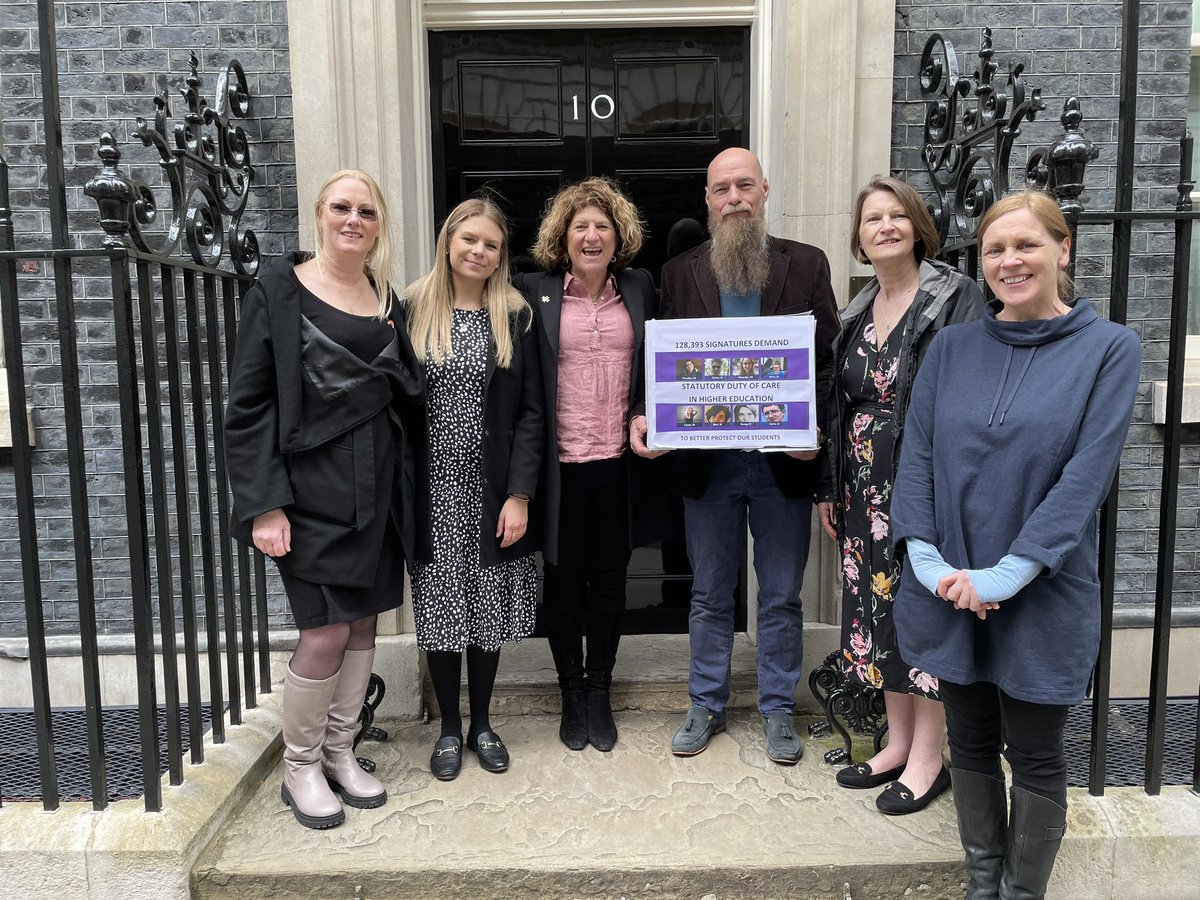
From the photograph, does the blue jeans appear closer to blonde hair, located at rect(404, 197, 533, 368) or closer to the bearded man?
the bearded man

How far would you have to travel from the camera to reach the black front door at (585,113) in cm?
414

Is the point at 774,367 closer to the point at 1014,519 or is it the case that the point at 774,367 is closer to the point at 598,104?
the point at 1014,519

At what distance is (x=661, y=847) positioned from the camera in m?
2.78

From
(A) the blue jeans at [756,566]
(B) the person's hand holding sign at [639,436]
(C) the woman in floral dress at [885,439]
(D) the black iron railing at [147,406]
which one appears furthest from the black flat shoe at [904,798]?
(D) the black iron railing at [147,406]

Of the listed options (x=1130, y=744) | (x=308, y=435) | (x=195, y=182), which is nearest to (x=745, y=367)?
(x=308, y=435)

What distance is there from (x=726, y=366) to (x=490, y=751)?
5.52 ft

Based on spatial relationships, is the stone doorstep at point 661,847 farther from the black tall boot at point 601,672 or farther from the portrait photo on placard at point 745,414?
the portrait photo on placard at point 745,414

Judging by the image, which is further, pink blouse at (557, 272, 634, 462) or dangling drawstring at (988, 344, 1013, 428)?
pink blouse at (557, 272, 634, 462)

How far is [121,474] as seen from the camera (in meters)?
3.94

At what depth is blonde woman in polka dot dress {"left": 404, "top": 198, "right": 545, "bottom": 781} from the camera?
9.93 ft

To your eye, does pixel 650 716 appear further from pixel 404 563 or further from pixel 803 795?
pixel 404 563

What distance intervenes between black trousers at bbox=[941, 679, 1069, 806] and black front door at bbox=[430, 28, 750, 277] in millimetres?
2651

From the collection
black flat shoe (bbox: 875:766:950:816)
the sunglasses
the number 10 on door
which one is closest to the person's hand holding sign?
the sunglasses

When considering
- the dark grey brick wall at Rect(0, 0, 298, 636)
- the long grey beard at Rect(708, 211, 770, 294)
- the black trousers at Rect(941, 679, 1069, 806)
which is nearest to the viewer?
the black trousers at Rect(941, 679, 1069, 806)
